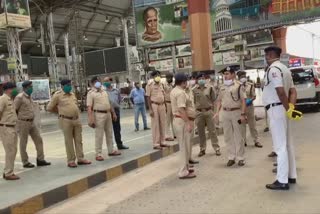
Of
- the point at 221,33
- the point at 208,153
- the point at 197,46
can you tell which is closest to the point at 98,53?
the point at 221,33

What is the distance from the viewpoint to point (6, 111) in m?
7.70

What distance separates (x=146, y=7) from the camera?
24781 mm

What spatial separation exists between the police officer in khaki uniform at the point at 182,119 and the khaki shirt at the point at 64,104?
6.90 ft

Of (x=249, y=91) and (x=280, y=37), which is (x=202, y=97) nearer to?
(x=249, y=91)

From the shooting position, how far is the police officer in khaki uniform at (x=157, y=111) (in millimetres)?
10492

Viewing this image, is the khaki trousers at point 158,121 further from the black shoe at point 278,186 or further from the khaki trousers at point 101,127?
the black shoe at point 278,186

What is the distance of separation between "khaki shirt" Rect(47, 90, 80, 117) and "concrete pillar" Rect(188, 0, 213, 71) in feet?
34.2

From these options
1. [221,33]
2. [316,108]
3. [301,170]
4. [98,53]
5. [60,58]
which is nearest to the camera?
[301,170]

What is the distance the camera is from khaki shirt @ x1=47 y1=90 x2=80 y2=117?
27.9 ft

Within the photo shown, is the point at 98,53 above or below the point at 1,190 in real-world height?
above

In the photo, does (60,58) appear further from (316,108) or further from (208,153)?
(208,153)

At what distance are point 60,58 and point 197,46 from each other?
34.0 m

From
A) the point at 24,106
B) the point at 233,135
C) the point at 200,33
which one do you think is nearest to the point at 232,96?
the point at 233,135

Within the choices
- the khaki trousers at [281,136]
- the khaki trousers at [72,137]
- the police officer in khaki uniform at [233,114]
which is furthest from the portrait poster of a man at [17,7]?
the khaki trousers at [281,136]
